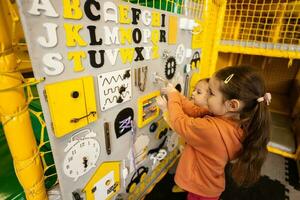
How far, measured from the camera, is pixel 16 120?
15.3 inches

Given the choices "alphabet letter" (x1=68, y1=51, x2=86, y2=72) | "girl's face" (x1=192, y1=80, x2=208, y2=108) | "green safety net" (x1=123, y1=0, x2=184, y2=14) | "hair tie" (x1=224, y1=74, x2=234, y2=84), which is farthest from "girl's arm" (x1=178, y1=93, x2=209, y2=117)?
"alphabet letter" (x1=68, y1=51, x2=86, y2=72)

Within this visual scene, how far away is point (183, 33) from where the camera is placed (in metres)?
0.90

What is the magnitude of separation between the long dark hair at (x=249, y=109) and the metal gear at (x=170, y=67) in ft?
0.86

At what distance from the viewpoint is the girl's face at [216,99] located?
65 cm

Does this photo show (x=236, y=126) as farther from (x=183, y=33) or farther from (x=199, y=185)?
(x=183, y=33)

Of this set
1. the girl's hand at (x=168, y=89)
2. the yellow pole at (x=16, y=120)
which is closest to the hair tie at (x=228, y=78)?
the girl's hand at (x=168, y=89)

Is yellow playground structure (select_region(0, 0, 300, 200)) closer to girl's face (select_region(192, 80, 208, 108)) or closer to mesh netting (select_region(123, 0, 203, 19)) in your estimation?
mesh netting (select_region(123, 0, 203, 19))

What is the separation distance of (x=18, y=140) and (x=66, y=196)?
0.83ft

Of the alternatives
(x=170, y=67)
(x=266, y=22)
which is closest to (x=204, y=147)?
(x=170, y=67)

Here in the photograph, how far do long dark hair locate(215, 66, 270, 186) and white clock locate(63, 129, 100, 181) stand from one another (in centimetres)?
48

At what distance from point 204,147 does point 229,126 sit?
0.40 feet

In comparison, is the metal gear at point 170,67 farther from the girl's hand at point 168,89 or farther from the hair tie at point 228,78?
the hair tie at point 228,78

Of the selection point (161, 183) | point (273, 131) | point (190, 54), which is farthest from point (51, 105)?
point (273, 131)

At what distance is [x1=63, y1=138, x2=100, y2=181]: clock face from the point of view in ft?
1.71
